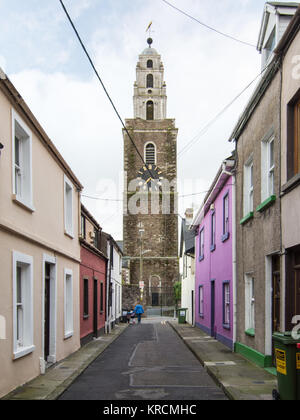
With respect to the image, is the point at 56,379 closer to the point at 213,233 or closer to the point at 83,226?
the point at 83,226

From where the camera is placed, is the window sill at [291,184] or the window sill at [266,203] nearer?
the window sill at [291,184]

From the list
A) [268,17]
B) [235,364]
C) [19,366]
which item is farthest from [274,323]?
[268,17]

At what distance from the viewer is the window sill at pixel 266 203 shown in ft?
34.1

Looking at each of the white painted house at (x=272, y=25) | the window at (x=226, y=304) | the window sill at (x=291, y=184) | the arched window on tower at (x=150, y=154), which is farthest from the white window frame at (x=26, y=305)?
the arched window on tower at (x=150, y=154)

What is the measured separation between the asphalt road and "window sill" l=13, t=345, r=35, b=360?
40.5 inches

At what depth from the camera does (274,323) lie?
1086 cm

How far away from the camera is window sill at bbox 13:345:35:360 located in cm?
885

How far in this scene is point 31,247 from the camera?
33.6 feet

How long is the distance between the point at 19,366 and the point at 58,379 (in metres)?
1.25

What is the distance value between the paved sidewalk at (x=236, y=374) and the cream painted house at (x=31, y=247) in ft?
11.9

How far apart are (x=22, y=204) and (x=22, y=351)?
265cm

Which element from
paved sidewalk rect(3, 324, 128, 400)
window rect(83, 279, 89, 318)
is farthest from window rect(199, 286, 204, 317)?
paved sidewalk rect(3, 324, 128, 400)

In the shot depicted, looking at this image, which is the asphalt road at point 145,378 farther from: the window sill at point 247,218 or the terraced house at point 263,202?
the window sill at point 247,218

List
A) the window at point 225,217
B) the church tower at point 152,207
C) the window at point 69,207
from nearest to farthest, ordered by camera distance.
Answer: the window at point 69,207 → the window at point 225,217 → the church tower at point 152,207
